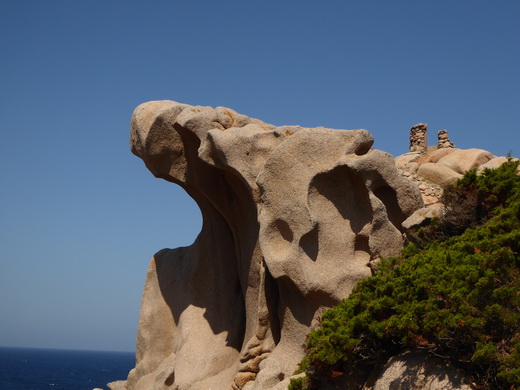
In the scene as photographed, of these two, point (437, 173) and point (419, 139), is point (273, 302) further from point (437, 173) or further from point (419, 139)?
point (419, 139)

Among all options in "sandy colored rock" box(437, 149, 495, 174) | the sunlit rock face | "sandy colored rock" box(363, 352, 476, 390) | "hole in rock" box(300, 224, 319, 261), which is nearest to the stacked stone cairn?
"sandy colored rock" box(437, 149, 495, 174)

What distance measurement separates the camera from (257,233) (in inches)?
569

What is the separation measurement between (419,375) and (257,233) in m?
5.71

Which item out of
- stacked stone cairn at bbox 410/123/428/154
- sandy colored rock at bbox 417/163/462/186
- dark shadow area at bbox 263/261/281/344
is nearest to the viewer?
dark shadow area at bbox 263/261/281/344

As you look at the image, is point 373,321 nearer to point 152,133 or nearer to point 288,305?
point 288,305

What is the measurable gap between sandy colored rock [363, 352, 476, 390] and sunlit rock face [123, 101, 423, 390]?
2568 millimetres

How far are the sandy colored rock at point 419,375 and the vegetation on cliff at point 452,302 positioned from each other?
0.16m

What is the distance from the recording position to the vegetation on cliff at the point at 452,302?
9203 millimetres

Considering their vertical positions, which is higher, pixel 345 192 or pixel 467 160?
pixel 467 160

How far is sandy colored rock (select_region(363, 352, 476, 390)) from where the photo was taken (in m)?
9.20

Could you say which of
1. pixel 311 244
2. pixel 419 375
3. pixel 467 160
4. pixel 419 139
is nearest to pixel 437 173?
pixel 467 160

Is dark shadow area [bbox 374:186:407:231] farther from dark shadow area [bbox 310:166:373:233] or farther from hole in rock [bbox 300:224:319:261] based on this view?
hole in rock [bbox 300:224:319:261]

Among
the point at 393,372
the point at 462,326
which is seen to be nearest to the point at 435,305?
the point at 462,326

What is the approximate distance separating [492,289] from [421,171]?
8804 millimetres
